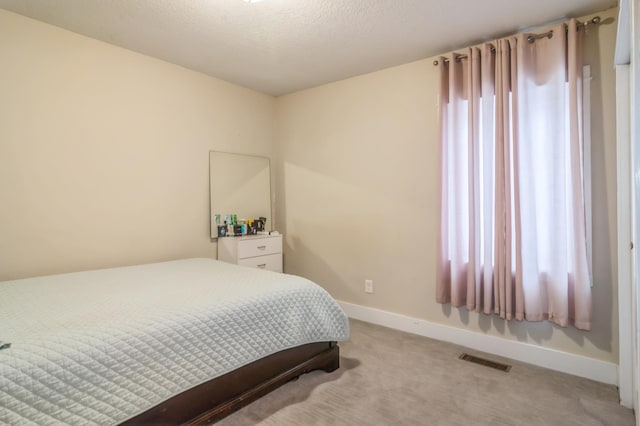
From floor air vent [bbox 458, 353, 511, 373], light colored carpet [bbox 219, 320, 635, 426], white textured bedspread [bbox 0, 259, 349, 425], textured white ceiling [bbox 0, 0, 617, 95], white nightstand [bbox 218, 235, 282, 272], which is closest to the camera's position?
white textured bedspread [bbox 0, 259, 349, 425]

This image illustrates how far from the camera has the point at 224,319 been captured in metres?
1.67

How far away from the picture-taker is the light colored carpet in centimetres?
173

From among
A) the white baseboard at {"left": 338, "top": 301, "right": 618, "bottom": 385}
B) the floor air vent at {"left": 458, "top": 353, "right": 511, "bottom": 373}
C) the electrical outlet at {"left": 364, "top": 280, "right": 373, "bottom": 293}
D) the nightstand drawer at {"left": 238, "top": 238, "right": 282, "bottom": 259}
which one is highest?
the nightstand drawer at {"left": 238, "top": 238, "right": 282, "bottom": 259}

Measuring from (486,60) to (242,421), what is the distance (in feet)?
9.01

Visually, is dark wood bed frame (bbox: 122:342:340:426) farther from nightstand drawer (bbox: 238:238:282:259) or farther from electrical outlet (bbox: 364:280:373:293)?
nightstand drawer (bbox: 238:238:282:259)

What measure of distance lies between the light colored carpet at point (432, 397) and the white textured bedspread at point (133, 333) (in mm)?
290

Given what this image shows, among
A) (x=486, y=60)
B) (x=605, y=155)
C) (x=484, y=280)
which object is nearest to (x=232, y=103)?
(x=486, y=60)

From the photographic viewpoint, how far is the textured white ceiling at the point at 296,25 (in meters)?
2.08

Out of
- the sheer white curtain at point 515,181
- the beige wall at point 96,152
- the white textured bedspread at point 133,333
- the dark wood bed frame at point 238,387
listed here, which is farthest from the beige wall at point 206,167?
the dark wood bed frame at point 238,387

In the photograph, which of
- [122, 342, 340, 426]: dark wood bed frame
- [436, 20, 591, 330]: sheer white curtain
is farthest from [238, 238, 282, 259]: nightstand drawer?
[436, 20, 591, 330]: sheer white curtain

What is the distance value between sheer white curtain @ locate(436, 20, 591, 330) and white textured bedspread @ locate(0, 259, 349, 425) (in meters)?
1.10

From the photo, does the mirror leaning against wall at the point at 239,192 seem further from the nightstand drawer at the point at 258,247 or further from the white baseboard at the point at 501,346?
the white baseboard at the point at 501,346

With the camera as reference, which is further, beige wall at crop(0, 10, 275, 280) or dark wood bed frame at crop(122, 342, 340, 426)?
beige wall at crop(0, 10, 275, 280)

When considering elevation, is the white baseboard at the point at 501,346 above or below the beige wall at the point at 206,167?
below
